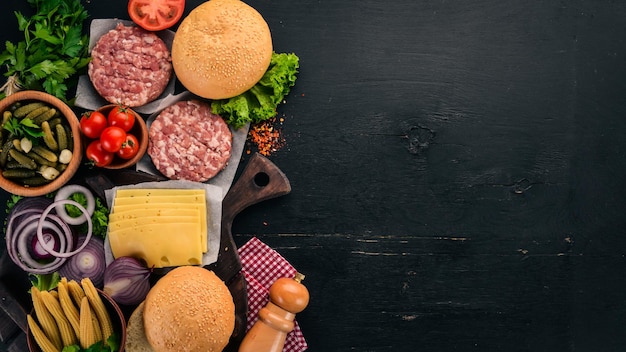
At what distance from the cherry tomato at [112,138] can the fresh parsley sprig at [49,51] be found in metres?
0.37

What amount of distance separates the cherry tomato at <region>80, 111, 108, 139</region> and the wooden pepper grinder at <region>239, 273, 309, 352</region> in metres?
1.14

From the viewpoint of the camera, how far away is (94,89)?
3.29m

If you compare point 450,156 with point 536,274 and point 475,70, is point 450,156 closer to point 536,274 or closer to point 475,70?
point 475,70

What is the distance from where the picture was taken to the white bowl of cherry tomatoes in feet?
9.86

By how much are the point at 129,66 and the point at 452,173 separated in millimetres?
1786

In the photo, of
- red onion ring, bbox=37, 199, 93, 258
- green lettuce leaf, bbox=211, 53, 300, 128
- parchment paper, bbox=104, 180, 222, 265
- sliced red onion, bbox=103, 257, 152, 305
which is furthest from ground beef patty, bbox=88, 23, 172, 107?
sliced red onion, bbox=103, 257, 152, 305

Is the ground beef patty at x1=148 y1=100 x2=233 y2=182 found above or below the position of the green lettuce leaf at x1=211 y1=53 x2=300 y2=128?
below

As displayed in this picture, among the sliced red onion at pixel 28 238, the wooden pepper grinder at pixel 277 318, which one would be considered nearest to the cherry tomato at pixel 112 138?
the sliced red onion at pixel 28 238

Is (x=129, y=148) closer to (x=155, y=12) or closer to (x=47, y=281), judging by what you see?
(x=155, y=12)

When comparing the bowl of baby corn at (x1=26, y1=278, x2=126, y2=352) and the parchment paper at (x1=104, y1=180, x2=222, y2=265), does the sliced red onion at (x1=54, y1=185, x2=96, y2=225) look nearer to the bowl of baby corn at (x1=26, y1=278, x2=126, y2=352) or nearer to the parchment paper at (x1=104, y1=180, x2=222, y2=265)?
the parchment paper at (x1=104, y1=180, x2=222, y2=265)

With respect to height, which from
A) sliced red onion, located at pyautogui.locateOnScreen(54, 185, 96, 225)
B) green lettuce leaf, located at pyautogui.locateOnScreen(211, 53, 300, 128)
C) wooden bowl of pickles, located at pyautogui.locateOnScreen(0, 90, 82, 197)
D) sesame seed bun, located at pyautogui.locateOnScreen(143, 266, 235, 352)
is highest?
green lettuce leaf, located at pyautogui.locateOnScreen(211, 53, 300, 128)

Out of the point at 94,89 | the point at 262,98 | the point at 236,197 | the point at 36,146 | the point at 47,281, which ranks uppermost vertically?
the point at 262,98

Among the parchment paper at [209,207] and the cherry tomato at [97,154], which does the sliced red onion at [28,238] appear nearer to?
the parchment paper at [209,207]

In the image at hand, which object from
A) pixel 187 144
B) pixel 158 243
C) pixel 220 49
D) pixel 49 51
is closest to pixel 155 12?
pixel 220 49
